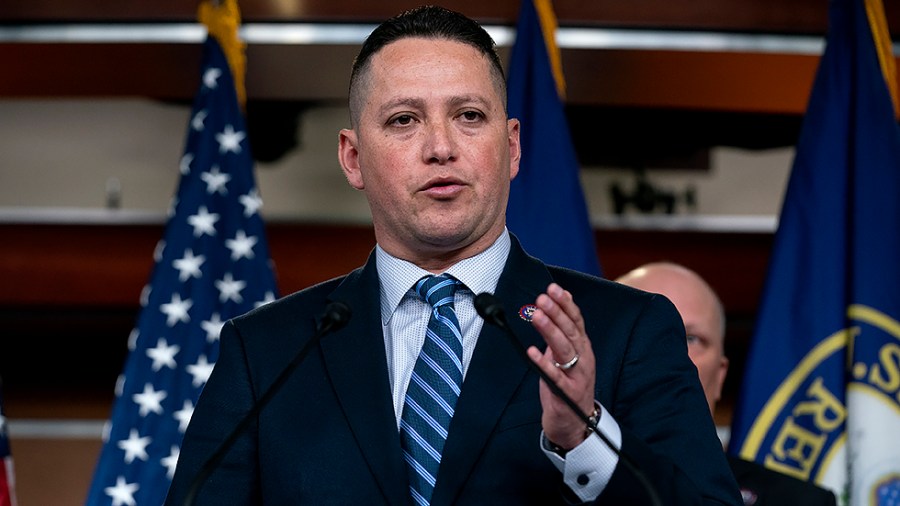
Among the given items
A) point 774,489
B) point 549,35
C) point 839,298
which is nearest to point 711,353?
point 774,489

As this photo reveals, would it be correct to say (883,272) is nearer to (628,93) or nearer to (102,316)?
(628,93)

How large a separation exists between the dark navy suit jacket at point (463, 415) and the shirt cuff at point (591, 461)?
1 cm

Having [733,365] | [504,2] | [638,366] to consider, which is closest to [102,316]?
[504,2]

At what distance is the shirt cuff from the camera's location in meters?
1.27

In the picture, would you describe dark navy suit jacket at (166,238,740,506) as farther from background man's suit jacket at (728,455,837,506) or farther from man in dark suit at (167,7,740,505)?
background man's suit jacket at (728,455,837,506)

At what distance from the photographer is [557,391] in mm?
1226

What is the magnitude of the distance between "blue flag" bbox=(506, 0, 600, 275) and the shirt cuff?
79.0 inches

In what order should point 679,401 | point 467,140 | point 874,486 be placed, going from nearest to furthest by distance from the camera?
point 679,401
point 467,140
point 874,486

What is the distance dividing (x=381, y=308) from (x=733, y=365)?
9.85ft

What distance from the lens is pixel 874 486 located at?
3.22 meters

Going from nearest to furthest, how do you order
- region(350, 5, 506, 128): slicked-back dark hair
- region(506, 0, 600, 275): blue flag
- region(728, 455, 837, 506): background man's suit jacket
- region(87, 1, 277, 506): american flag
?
1. region(350, 5, 506, 128): slicked-back dark hair
2. region(728, 455, 837, 506): background man's suit jacket
3. region(87, 1, 277, 506): american flag
4. region(506, 0, 600, 275): blue flag

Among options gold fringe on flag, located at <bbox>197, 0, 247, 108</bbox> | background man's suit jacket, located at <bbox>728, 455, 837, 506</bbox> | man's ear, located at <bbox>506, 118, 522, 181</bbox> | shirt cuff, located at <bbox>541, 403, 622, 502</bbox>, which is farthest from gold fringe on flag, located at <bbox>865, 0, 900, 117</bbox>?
shirt cuff, located at <bbox>541, 403, 622, 502</bbox>

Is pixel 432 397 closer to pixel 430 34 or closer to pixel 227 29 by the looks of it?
pixel 430 34

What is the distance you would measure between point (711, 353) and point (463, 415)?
5.53 feet
